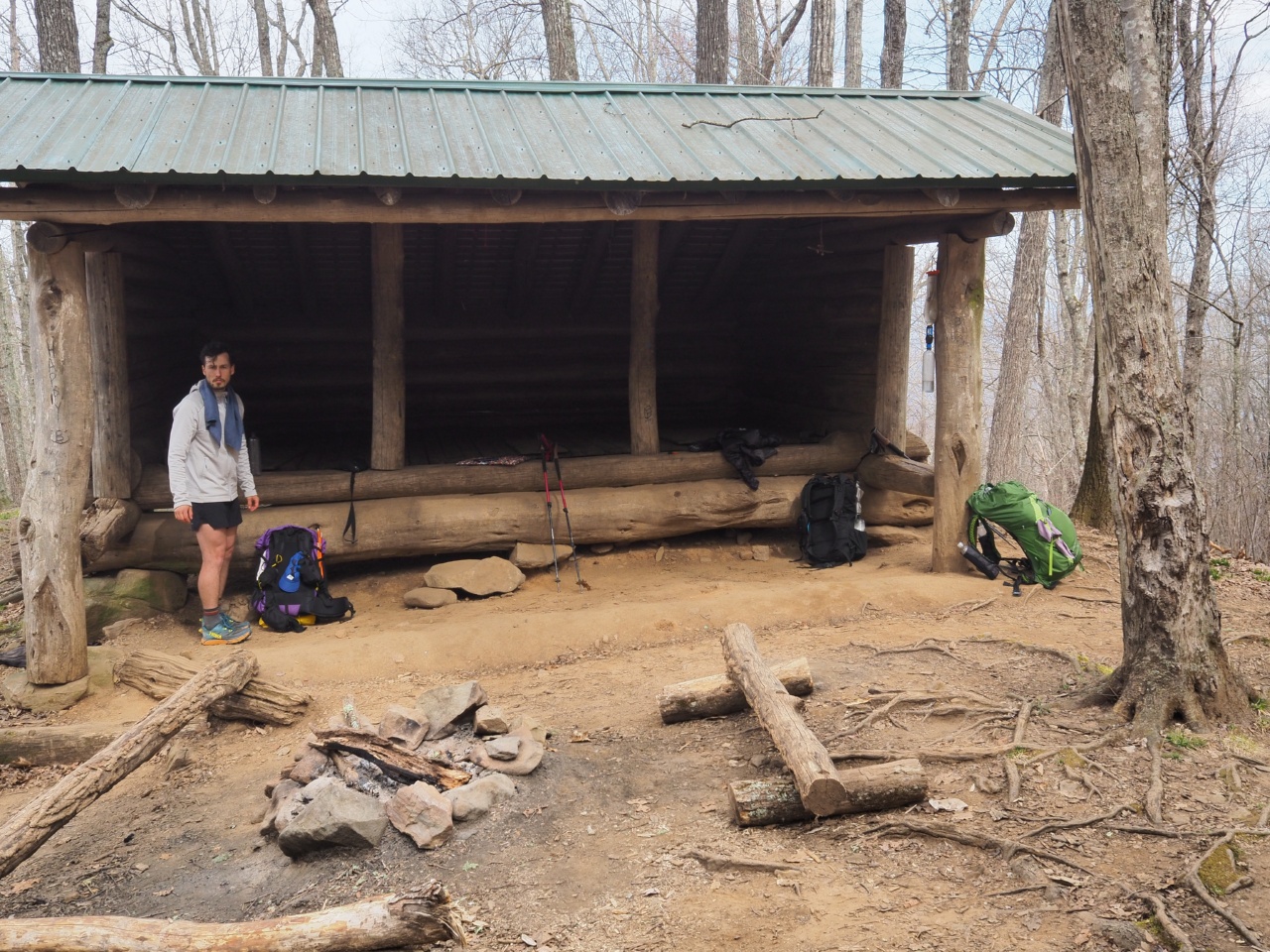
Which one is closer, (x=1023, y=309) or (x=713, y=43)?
(x=713, y=43)

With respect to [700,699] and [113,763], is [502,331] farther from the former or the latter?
[113,763]

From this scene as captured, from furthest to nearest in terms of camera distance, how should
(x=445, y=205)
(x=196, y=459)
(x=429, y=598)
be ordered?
(x=429, y=598) → (x=196, y=459) → (x=445, y=205)

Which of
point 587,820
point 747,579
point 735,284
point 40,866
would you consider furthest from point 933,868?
point 735,284

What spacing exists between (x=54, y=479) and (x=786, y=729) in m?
4.87

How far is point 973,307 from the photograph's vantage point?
7691 mm

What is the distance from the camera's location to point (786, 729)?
424 cm

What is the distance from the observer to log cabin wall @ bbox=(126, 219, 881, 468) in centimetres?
925

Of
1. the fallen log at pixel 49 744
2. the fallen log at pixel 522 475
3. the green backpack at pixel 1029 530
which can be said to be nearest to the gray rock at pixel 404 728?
the fallen log at pixel 49 744

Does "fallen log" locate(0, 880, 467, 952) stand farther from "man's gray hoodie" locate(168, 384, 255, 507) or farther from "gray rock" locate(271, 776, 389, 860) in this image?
"man's gray hoodie" locate(168, 384, 255, 507)

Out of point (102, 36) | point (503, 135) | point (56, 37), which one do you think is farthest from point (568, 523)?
point (102, 36)

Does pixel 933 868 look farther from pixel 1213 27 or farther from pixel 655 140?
pixel 1213 27

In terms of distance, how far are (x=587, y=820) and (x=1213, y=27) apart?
1159 centimetres

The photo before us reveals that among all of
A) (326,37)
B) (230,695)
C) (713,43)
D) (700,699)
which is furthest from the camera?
(326,37)

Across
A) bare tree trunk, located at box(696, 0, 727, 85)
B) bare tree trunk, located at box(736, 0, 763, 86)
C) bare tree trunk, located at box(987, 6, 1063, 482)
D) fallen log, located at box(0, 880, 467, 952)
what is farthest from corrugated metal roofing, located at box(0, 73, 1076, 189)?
bare tree trunk, located at box(736, 0, 763, 86)
